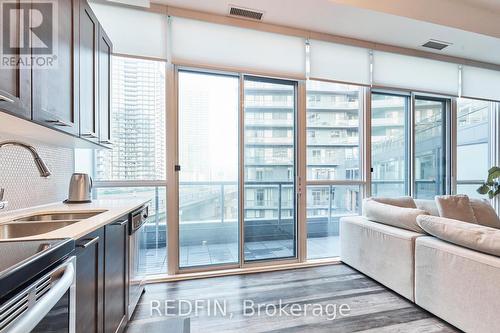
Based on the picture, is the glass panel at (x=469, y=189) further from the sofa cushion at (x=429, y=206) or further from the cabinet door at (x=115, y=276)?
the cabinet door at (x=115, y=276)

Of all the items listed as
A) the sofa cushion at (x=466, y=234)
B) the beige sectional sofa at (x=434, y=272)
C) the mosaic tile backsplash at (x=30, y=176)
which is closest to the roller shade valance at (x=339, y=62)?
the beige sectional sofa at (x=434, y=272)

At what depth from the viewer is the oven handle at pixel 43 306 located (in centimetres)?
61

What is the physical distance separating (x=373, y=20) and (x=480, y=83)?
2669 mm

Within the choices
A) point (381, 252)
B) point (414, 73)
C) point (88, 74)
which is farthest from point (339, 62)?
point (88, 74)

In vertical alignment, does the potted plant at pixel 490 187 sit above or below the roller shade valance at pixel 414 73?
below

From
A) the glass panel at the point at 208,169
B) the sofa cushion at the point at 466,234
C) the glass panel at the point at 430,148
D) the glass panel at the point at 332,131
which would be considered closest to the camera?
the sofa cushion at the point at 466,234

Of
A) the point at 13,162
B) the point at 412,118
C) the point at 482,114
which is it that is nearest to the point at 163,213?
the point at 13,162

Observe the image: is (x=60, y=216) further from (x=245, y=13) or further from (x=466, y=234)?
(x=466, y=234)

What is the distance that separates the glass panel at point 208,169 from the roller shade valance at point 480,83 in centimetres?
383

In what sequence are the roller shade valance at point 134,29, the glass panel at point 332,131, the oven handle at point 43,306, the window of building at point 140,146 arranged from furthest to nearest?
the glass panel at point 332,131, the window of building at point 140,146, the roller shade valance at point 134,29, the oven handle at point 43,306

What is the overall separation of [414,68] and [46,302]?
475 cm

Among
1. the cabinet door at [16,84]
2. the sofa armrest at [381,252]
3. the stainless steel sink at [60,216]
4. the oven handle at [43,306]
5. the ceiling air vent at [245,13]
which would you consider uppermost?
the ceiling air vent at [245,13]

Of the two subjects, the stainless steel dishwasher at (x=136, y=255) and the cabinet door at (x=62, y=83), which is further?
the stainless steel dishwasher at (x=136, y=255)

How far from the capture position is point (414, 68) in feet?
12.4
